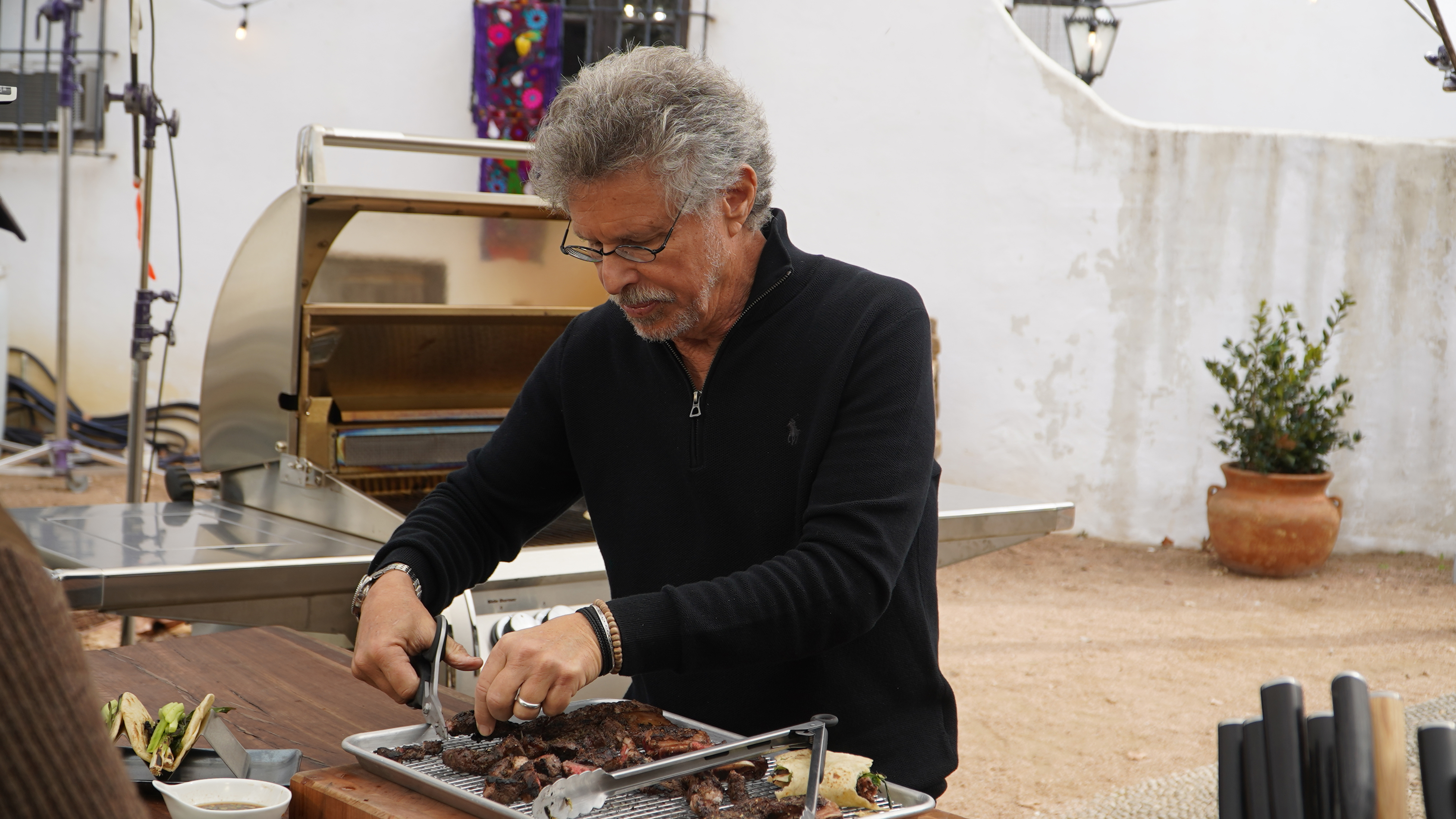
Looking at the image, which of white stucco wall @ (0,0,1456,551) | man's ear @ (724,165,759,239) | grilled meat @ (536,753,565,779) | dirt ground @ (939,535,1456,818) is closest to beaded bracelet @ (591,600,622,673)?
grilled meat @ (536,753,565,779)

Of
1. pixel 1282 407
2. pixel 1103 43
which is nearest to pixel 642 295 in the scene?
pixel 1282 407

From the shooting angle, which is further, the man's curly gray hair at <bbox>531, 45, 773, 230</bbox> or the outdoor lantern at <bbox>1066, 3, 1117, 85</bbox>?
the outdoor lantern at <bbox>1066, 3, 1117, 85</bbox>

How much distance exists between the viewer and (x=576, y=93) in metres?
1.55

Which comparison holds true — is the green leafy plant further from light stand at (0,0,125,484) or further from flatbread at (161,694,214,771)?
light stand at (0,0,125,484)

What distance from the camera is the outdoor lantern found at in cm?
869

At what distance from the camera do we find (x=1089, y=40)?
871 centimetres

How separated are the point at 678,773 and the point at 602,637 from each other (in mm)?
214

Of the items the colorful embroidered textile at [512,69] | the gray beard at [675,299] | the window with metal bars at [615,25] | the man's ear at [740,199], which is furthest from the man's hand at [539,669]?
the window with metal bars at [615,25]

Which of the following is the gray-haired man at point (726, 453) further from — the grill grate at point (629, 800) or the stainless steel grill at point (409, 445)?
the stainless steel grill at point (409, 445)

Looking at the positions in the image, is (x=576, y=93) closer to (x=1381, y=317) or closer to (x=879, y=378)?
(x=879, y=378)

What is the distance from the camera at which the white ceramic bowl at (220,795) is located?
1.13m

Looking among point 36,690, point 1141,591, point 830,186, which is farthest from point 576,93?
point 830,186

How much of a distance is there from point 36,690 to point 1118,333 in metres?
7.70

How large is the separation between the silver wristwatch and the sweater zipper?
16.5 inches
